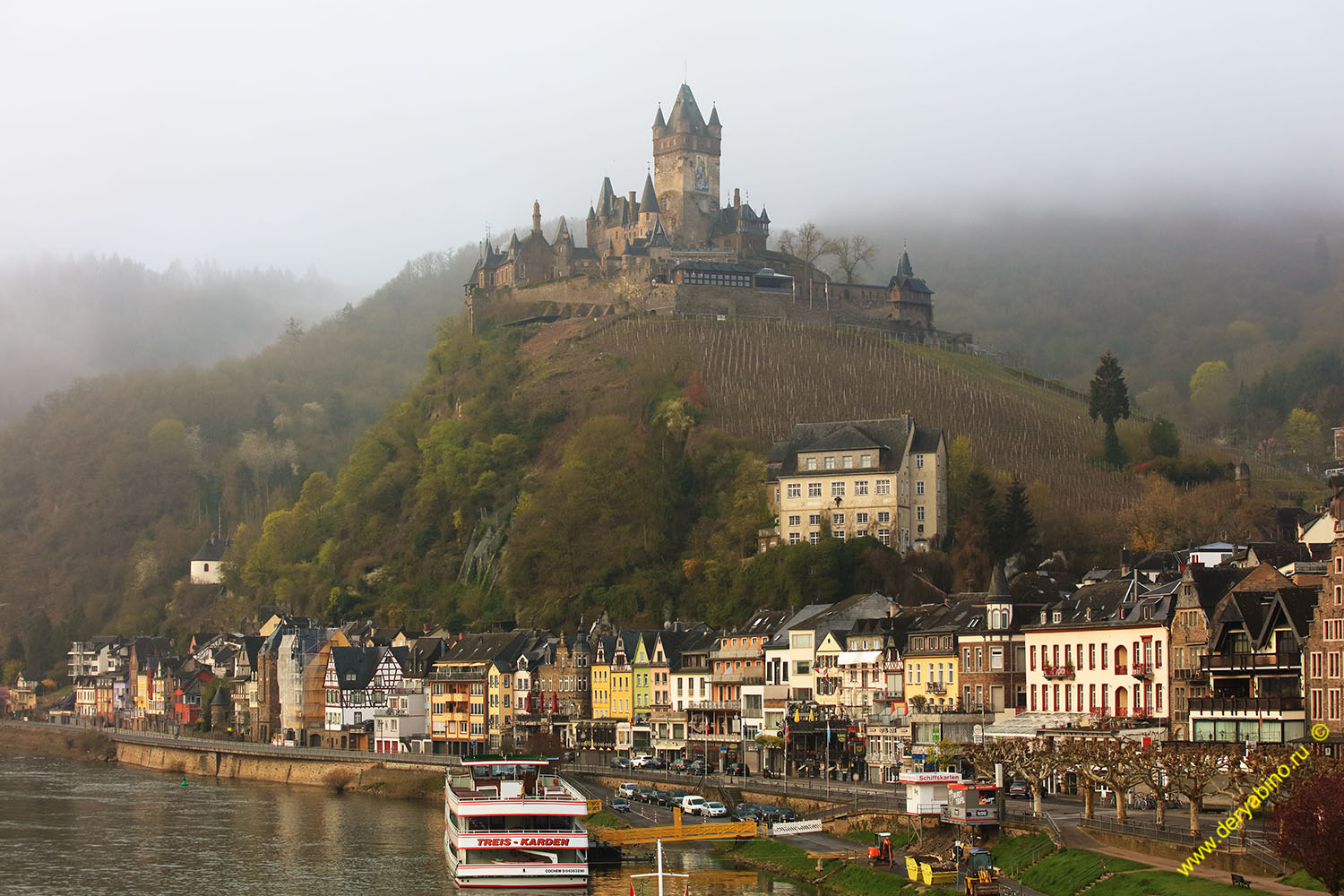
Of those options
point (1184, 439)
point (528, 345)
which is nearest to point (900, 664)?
point (1184, 439)

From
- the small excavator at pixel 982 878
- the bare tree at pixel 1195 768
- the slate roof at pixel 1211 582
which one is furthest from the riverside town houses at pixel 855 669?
the small excavator at pixel 982 878

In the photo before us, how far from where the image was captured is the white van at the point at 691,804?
7088 cm

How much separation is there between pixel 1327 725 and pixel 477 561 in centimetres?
8088

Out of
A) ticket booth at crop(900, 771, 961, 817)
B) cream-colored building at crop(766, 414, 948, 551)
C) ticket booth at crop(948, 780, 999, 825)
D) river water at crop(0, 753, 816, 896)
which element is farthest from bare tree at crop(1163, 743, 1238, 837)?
cream-colored building at crop(766, 414, 948, 551)

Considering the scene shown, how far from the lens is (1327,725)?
184ft

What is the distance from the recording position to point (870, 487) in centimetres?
10700

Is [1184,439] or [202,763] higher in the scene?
[1184,439]

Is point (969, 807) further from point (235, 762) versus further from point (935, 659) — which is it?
point (235, 762)

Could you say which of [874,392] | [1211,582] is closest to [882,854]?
[1211,582]

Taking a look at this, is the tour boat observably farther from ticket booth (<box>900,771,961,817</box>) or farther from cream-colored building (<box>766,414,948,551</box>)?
cream-colored building (<box>766,414,948,551</box>)

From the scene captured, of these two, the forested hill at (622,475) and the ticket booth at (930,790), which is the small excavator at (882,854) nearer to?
the ticket booth at (930,790)

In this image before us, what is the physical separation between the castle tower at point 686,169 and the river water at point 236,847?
79966 mm

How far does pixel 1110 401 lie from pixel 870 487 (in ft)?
70.4

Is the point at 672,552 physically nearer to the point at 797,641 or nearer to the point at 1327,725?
the point at 797,641
